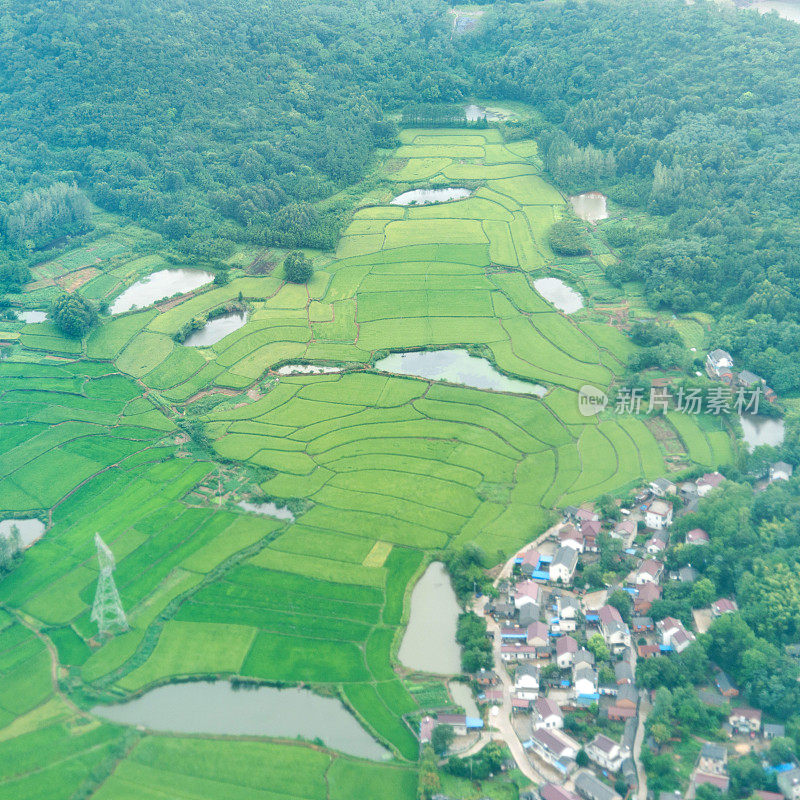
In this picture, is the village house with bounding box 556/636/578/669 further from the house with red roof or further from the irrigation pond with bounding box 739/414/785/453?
the irrigation pond with bounding box 739/414/785/453

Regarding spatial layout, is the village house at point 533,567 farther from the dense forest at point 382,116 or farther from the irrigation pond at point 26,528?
the irrigation pond at point 26,528

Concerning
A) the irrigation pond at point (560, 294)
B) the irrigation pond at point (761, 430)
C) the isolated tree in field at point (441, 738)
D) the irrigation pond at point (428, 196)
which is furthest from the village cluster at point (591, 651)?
the irrigation pond at point (428, 196)

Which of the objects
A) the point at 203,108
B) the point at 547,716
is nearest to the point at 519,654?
the point at 547,716

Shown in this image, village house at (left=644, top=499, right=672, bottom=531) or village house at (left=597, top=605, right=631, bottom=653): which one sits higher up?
village house at (left=644, top=499, right=672, bottom=531)

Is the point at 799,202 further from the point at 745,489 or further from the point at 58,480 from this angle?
the point at 58,480

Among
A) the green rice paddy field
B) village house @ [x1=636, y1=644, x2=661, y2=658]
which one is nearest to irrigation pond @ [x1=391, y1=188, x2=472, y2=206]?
the green rice paddy field

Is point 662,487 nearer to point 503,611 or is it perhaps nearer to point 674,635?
point 674,635
